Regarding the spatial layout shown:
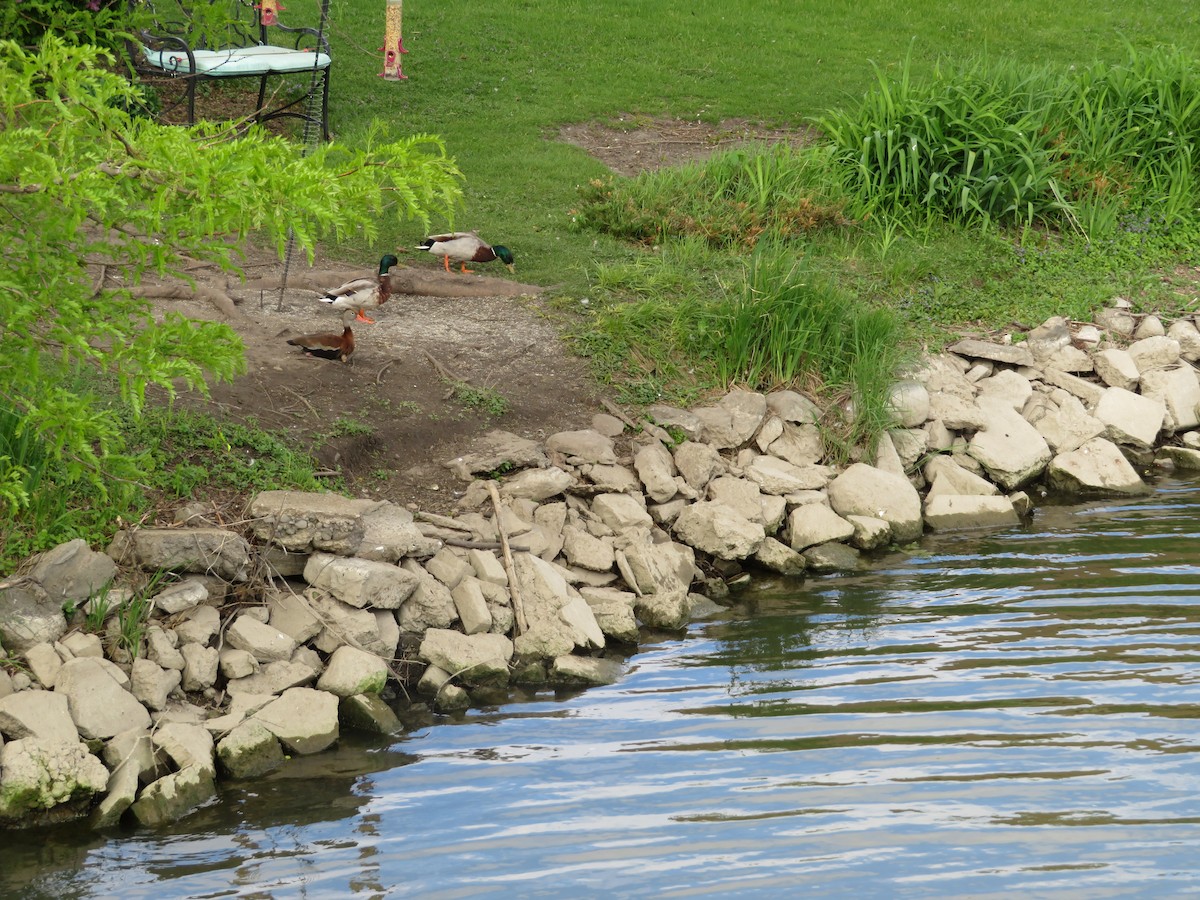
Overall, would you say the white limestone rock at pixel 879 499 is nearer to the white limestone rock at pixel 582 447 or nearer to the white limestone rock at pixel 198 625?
the white limestone rock at pixel 582 447

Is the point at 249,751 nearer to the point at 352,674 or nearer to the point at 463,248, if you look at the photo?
the point at 352,674

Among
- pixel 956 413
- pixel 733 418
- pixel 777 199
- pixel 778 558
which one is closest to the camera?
pixel 778 558

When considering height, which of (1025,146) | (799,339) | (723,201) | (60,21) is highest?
(60,21)

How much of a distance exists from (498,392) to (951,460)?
316cm

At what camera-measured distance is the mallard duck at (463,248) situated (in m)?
9.68

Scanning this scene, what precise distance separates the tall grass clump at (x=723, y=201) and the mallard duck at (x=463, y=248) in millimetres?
1293

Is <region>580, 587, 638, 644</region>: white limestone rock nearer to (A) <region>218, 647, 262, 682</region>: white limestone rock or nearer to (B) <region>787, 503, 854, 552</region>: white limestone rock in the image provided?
(B) <region>787, 503, 854, 552</region>: white limestone rock

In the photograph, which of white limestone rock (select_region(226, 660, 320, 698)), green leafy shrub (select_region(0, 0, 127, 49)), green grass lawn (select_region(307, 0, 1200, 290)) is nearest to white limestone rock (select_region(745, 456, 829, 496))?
green grass lawn (select_region(307, 0, 1200, 290))

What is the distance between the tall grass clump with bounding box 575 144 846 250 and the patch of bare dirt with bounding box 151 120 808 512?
138cm

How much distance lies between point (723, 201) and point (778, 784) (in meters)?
6.58

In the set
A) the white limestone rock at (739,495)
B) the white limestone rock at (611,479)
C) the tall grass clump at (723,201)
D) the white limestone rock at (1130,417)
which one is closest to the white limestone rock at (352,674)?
the white limestone rock at (611,479)

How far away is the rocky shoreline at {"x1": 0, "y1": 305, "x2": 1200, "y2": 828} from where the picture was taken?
5559 millimetres

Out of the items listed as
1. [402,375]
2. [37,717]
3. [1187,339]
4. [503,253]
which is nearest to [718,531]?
[402,375]

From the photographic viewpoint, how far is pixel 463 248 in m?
9.70
